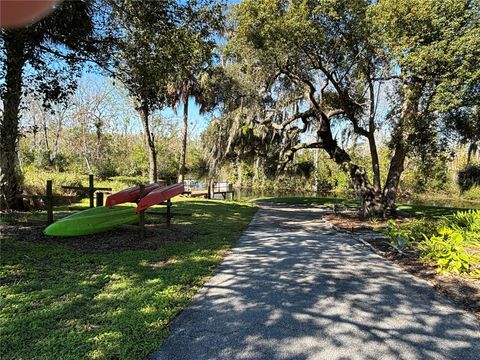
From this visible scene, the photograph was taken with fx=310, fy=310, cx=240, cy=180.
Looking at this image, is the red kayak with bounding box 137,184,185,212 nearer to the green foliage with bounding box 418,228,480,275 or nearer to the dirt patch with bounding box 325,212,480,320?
the dirt patch with bounding box 325,212,480,320

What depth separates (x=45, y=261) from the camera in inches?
176

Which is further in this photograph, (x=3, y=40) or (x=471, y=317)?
(x=3, y=40)

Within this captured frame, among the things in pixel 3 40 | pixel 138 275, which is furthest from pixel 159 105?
pixel 138 275

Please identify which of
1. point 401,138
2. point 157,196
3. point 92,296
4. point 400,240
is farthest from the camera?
point 401,138

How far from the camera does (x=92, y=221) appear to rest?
20.0 feet

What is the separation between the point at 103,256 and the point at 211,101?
13452 millimetres

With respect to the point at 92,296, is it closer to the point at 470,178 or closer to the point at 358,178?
the point at 358,178

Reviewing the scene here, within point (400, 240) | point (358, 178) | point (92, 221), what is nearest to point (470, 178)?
point (358, 178)

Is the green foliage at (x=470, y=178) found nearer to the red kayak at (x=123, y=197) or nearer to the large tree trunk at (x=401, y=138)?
the large tree trunk at (x=401, y=138)

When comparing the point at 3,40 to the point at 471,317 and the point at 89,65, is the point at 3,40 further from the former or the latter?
the point at 471,317

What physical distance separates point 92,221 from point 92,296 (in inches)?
120

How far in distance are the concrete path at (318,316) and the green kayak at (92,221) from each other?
2799 mm

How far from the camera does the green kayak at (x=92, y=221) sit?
575 cm

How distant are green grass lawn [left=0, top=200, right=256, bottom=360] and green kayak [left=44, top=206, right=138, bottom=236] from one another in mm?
515
